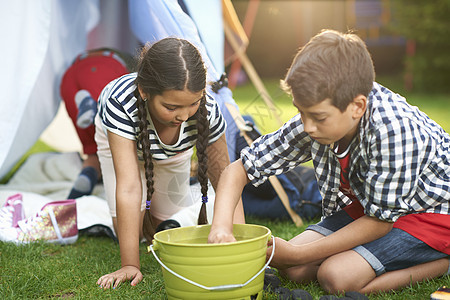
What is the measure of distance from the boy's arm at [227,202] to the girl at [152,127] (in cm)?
20

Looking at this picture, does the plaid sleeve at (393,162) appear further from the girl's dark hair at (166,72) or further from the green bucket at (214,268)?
the girl's dark hair at (166,72)

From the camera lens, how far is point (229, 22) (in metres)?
2.90

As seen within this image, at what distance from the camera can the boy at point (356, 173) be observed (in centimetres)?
131

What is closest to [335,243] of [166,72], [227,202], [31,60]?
[227,202]

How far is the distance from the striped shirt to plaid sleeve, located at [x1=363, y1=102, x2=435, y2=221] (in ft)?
1.95

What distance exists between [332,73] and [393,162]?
0.26 meters

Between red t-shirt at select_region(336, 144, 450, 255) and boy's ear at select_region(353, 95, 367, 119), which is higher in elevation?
boy's ear at select_region(353, 95, 367, 119)

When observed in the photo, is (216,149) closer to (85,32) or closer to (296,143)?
(296,143)

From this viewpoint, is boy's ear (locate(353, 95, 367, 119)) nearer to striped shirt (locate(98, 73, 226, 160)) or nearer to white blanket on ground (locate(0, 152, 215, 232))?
striped shirt (locate(98, 73, 226, 160))

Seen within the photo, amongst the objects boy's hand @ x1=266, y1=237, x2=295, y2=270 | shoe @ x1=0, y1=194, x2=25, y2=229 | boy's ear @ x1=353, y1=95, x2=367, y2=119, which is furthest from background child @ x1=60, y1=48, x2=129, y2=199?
boy's ear @ x1=353, y1=95, x2=367, y2=119

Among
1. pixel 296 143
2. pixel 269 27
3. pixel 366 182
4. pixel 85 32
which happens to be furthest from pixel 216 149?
pixel 269 27

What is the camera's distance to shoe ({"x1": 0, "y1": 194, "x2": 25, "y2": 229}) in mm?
2064

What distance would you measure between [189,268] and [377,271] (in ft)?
1.71

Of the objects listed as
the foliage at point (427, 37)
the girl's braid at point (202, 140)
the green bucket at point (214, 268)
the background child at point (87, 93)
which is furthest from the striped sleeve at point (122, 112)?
the foliage at point (427, 37)
